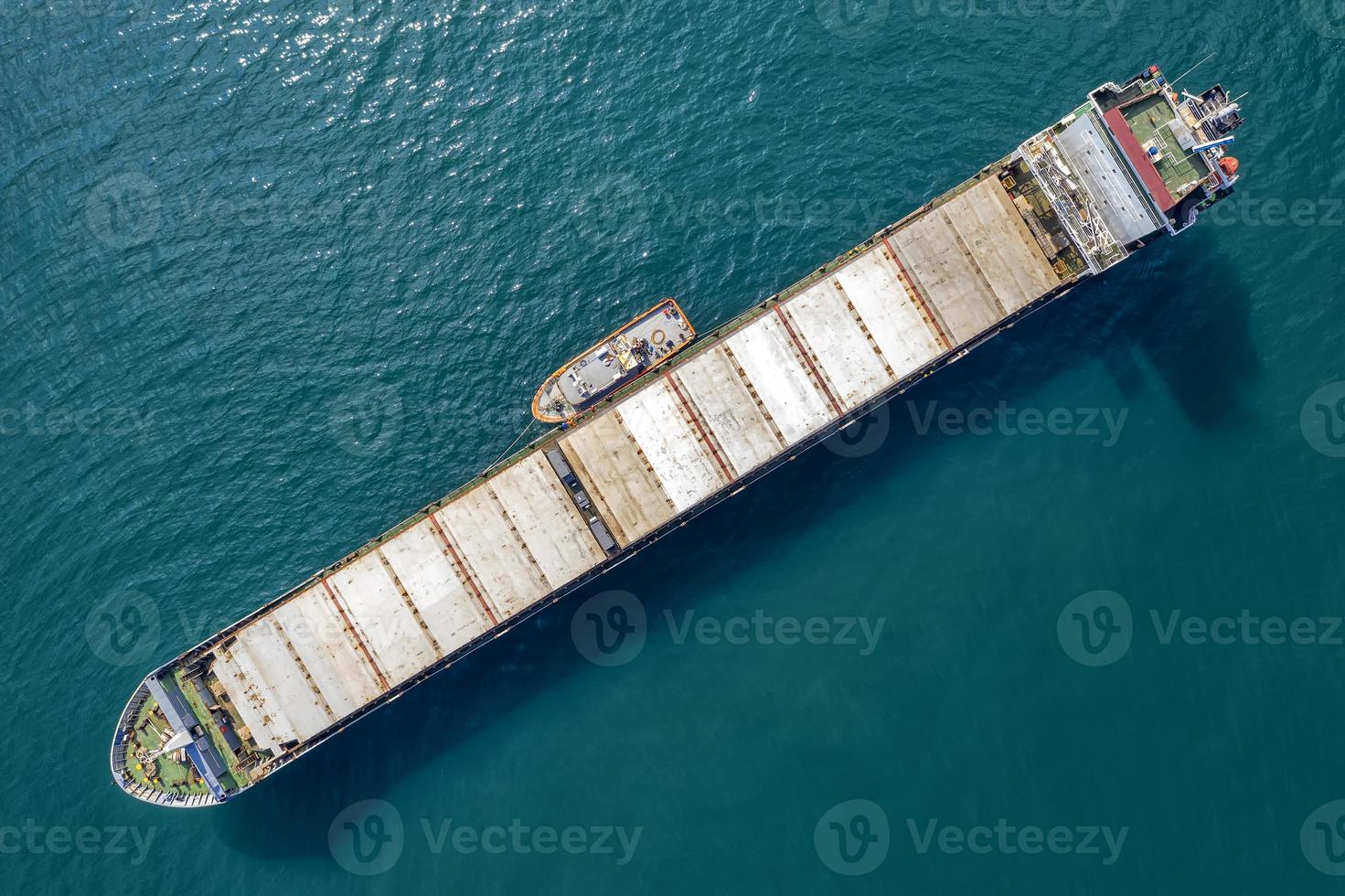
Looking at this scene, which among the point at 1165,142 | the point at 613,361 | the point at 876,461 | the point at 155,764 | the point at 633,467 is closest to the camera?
the point at 1165,142

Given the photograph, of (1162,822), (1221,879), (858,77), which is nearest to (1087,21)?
(858,77)

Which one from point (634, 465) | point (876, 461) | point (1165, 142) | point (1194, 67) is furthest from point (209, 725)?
point (1194, 67)

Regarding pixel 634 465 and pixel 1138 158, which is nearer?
pixel 1138 158

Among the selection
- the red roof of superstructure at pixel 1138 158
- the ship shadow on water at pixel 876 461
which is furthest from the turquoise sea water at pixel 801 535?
the red roof of superstructure at pixel 1138 158

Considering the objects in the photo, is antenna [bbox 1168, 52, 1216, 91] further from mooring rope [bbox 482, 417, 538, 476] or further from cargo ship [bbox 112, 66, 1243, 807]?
mooring rope [bbox 482, 417, 538, 476]

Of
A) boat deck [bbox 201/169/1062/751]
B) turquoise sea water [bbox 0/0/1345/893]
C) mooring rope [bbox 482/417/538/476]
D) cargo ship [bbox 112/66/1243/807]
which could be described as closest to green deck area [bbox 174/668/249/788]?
cargo ship [bbox 112/66/1243/807]

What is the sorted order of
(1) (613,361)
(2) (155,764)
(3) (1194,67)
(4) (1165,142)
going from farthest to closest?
(3) (1194,67) < (1) (613,361) < (2) (155,764) < (4) (1165,142)

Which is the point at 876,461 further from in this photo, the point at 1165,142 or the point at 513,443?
the point at 1165,142
